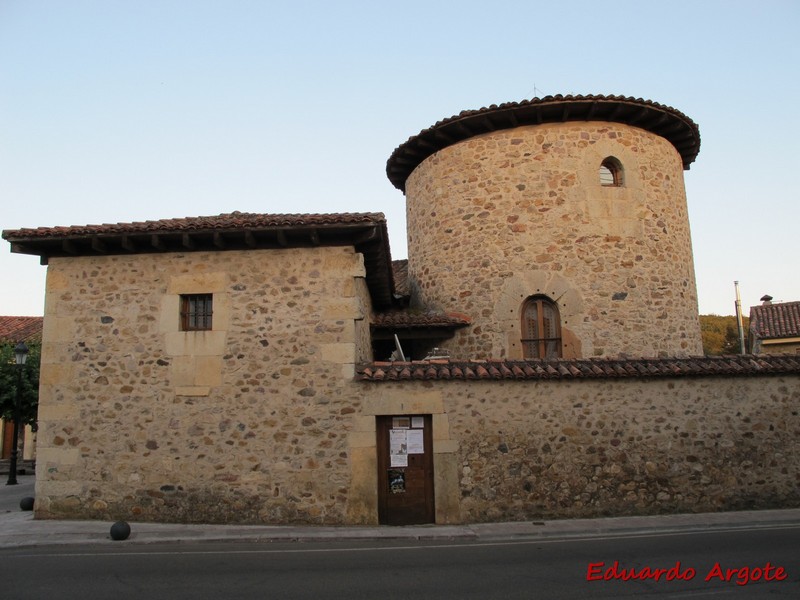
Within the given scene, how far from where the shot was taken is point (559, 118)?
13.6 metres

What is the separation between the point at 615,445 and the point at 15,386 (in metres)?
19.0

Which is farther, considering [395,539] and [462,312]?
[462,312]

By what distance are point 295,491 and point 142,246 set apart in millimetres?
4971

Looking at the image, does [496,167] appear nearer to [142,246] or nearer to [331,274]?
[331,274]

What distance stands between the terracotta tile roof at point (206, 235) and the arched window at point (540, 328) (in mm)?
4182

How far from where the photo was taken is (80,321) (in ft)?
34.9

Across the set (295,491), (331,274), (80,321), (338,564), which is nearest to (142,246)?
(80,321)

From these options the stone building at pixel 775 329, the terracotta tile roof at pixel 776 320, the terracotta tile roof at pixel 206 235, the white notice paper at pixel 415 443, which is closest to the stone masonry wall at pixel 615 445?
the white notice paper at pixel 415 443

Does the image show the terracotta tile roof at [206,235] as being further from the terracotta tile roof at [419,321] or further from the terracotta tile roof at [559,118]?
the terracotta tile roof at [559,118]

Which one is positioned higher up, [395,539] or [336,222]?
[336,222]

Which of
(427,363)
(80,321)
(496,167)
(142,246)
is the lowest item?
(427,363)

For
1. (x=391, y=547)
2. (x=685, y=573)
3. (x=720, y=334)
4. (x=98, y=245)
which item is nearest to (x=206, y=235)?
(x=98, y=245)

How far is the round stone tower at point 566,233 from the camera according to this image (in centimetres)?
1314

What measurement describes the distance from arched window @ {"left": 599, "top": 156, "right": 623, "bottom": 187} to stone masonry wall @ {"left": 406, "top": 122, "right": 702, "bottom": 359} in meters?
0.19
